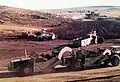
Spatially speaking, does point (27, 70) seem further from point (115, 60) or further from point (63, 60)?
point (115, 60)

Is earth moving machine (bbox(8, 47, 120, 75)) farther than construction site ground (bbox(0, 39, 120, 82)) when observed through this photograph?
Yes

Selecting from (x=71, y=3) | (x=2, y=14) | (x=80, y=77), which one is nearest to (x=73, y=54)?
(x=80, y=77)

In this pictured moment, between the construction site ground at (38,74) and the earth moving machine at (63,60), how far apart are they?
0.16 meters

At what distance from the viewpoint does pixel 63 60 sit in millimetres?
11758

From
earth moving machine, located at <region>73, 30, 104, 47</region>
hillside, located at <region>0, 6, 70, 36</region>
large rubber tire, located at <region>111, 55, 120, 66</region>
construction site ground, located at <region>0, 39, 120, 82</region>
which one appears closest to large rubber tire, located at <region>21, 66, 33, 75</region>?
construction site ground, located at <region>0, 39, 120, 82</region>

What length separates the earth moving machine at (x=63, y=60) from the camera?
11.3 meters

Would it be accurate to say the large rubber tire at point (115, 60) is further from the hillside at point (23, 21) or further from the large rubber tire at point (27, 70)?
the large rubber tire at point (27, 70)

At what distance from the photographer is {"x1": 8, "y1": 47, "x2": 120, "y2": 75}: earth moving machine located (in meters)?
11.3

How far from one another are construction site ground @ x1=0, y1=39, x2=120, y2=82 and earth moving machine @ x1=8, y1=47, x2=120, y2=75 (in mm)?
162

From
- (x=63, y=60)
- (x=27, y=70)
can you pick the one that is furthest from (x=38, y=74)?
(x=63, y=60)

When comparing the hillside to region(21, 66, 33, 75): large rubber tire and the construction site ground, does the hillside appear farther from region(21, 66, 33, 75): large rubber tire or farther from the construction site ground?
region(21, 66, 33, 75): large rubber tire

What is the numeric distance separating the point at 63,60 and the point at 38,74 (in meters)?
0.93

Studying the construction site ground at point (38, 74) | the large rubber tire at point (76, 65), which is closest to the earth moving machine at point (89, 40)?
the construction site ground at point (38, 74)

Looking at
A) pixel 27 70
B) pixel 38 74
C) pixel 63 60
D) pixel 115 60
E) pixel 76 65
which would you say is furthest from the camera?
pixel 115 60
